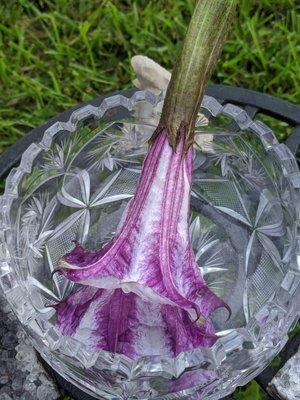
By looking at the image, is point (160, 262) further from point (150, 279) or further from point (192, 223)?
point (192, 223)

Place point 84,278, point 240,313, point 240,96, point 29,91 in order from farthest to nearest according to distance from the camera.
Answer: point 29,91, point 240,96, point 240,313, point 84,278

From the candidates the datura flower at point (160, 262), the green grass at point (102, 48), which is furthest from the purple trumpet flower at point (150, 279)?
the green grass at point (102, 48)

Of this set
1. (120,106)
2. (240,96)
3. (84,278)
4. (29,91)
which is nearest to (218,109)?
(120,106)

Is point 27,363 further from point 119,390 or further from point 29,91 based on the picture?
point 29,91

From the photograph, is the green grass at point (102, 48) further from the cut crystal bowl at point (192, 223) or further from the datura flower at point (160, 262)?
the datura flower at point (160, 262)

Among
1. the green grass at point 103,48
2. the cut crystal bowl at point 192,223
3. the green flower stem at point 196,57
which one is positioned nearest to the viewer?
the green flower stem at point 196,57

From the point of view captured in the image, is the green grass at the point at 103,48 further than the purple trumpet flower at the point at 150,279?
Yes

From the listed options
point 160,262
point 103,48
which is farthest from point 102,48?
point 160,262
